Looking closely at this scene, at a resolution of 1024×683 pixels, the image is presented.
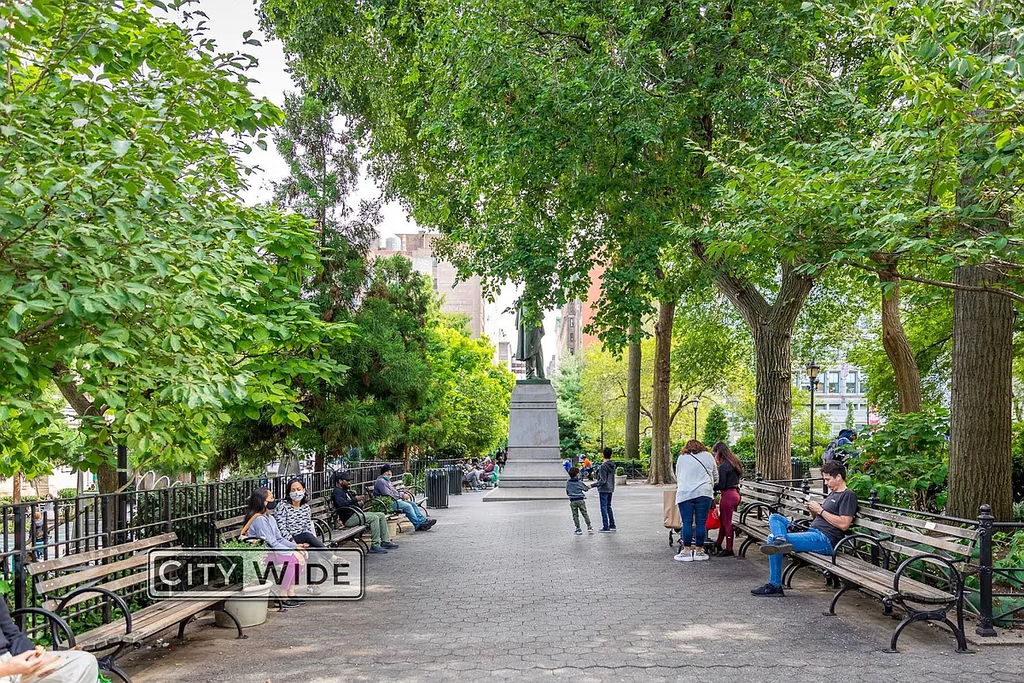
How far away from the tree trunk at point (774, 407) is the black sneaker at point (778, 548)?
826 centimetres

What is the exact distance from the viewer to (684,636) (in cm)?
832

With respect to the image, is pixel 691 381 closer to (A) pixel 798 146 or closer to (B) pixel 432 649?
(A) pixel 798 146

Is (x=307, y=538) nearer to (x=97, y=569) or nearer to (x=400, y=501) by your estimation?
(x=97, y=569)

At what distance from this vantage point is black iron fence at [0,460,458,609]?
7.03 m

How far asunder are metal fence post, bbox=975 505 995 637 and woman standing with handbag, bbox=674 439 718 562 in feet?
16.6

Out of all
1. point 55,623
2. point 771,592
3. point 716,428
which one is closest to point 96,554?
point 55,623

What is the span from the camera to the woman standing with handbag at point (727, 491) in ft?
44.7

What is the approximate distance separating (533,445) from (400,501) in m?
12.3

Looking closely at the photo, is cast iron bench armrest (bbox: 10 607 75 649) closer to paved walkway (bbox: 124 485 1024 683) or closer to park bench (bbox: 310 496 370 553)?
paved walkway (bbox: 124 485 1024 683)

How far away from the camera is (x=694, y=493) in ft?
41.9

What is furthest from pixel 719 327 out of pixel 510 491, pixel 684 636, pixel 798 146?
pixel 684 636

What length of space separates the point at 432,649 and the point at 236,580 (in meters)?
2.49

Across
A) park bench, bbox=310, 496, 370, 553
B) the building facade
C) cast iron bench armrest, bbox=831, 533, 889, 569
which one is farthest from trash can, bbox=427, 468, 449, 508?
the building facade

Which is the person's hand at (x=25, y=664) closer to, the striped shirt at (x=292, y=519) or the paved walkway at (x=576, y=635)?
the paved walkway at (x=576, y=635)
